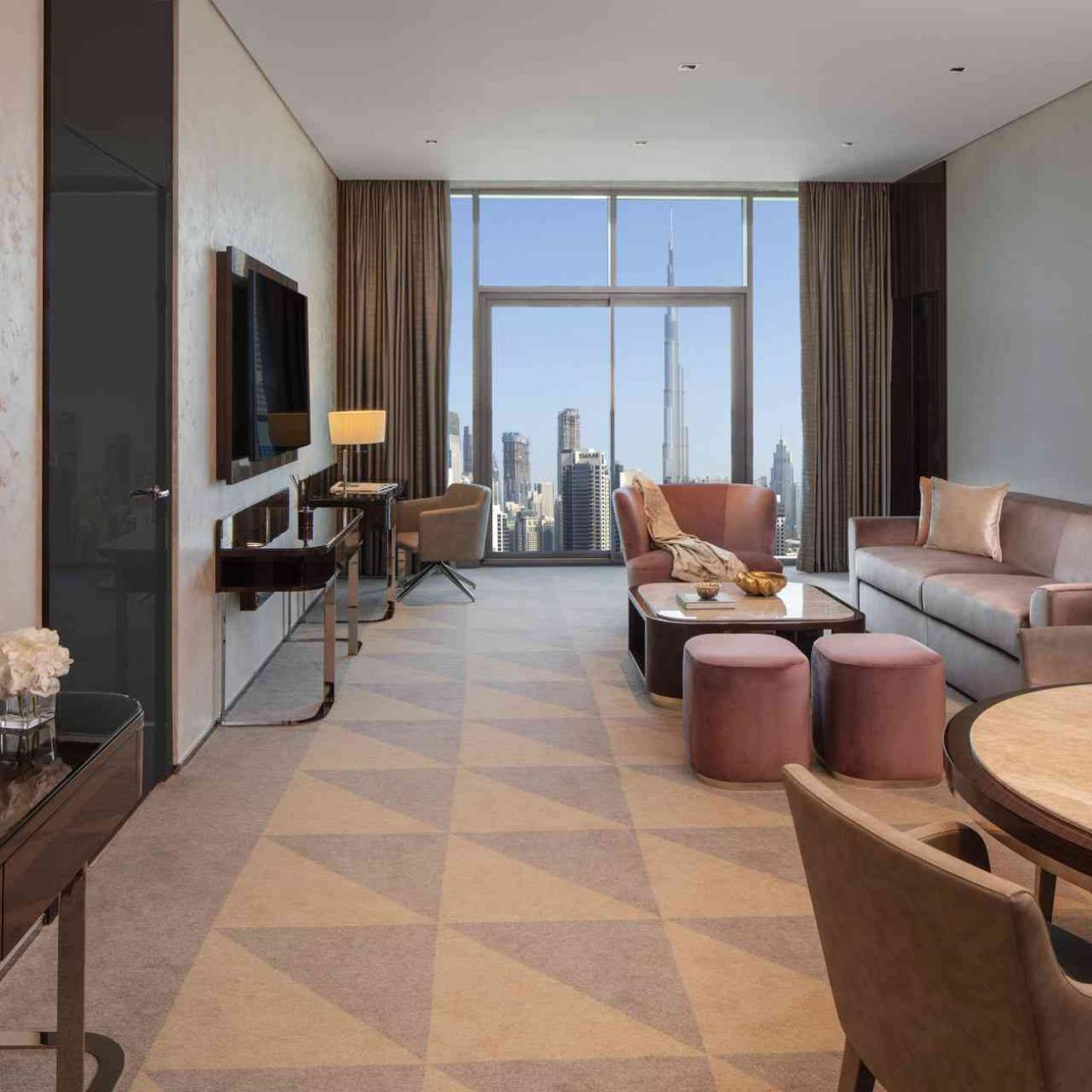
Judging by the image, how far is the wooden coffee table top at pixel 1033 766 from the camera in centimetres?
175

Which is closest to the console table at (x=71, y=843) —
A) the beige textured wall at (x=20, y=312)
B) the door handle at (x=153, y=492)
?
the beige textured wall at (x=20, y=312)

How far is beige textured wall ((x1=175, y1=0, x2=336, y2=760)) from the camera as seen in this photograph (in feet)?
14.5

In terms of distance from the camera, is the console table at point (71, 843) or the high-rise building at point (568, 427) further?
the high-rise building at point (568, 427)

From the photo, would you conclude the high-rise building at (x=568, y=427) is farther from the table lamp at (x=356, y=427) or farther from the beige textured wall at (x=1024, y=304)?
the beige textured wall at (x=1024, y=304)

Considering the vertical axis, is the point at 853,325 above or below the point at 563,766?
above

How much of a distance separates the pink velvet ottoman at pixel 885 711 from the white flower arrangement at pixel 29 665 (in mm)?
2755

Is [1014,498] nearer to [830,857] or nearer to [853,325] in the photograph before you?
[853,325]

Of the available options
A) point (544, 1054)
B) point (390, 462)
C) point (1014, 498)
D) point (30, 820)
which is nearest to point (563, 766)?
point (544, 1054)

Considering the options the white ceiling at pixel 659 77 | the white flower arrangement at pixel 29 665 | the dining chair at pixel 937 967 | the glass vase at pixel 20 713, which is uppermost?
the white ceiling at pixel 659 77

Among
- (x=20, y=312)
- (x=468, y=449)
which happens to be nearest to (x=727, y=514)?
(x=468, y=449)

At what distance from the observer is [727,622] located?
495cm

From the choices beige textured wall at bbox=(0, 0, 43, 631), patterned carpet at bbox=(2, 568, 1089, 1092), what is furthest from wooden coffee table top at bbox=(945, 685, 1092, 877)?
beige textured wall at bbox=(0, 0, 43, 631)

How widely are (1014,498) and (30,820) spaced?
6.00 metres

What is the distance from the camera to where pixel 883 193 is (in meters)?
9.24
